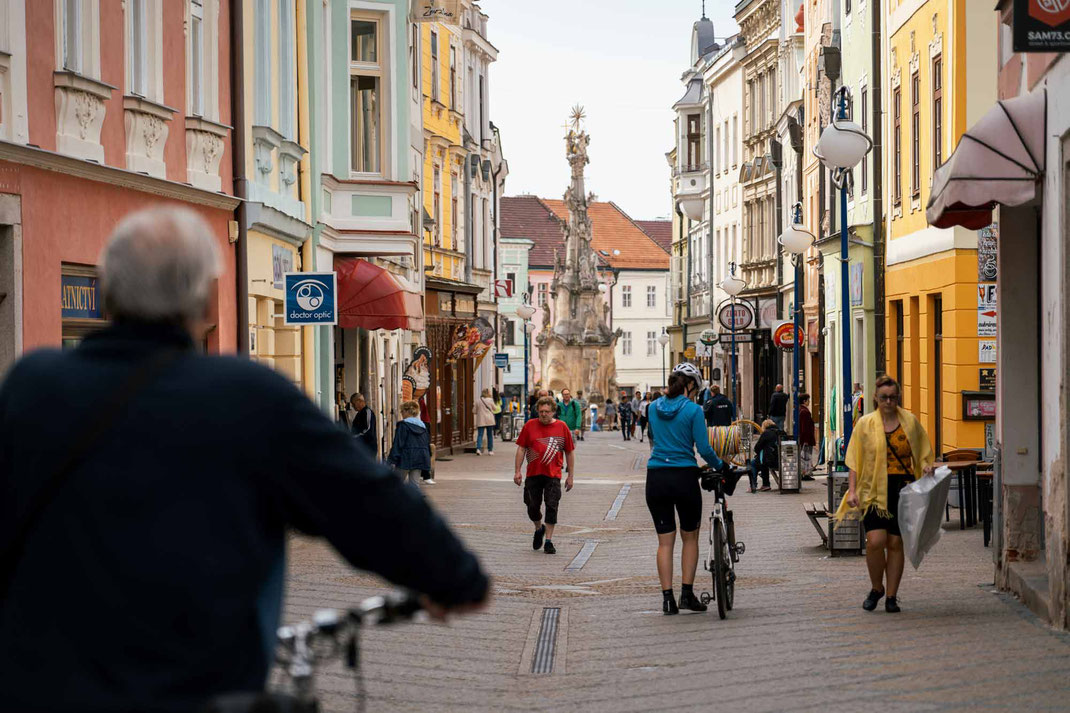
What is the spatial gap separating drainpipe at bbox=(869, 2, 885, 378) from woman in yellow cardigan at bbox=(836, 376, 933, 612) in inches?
743

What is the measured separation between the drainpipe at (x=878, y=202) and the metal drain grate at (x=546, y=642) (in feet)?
62.7

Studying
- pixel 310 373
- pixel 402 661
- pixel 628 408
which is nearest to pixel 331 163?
pixel 310 373

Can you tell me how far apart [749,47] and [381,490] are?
5991 cm

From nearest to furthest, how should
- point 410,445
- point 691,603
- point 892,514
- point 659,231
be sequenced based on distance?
point 892,514 < point 691,603 < point 410,445 < point 659,231

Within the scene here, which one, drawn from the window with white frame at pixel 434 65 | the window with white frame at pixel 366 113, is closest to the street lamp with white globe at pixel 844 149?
the window with white frame at pixel 366 113

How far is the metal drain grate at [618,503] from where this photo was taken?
25141 millimetres

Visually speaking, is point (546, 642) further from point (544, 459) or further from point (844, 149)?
point (844, 149)

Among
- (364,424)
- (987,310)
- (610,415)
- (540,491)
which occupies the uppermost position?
(987,310)

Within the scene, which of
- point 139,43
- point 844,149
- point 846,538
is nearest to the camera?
point 139,43

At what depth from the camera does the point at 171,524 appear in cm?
321

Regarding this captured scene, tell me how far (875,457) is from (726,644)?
2292 millimetres

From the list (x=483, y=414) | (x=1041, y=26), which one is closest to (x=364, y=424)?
(x=1041, y=26)

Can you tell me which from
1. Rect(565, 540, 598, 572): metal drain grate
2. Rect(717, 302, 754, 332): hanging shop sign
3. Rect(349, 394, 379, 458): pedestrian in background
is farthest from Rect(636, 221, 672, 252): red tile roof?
Rect(565, 540, 598, 572): metal drain grate

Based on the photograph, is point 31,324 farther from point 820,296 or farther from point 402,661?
point 820,296
